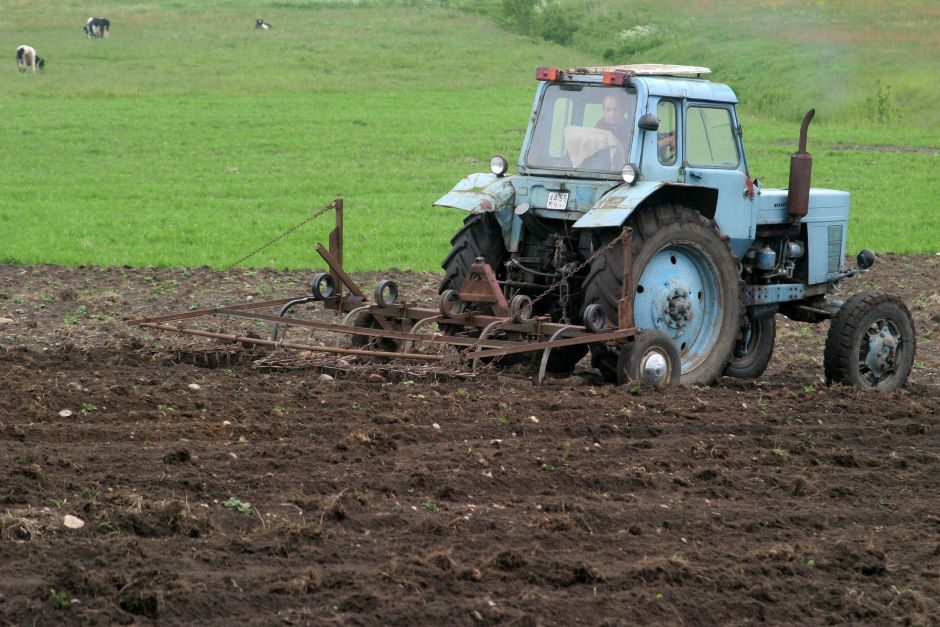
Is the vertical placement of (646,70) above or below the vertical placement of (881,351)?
above

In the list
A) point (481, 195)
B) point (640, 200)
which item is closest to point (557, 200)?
point (481, 195)

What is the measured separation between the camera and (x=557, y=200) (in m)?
9.77

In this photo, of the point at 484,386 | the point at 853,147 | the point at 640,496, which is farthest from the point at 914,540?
the point at 853,147

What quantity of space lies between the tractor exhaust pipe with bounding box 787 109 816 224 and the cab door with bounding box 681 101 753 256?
0.40 meters

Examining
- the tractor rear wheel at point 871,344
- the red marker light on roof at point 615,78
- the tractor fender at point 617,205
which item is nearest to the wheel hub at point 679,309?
the tractor fender at point 617,205

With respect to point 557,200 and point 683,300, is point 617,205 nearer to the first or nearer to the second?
point 557,200

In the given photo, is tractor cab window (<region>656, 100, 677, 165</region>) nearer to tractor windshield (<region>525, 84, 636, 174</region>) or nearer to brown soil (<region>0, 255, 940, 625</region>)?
tractor windshield (<region>525, 84, 636, 174</region>)

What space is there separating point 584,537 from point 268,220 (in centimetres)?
1407

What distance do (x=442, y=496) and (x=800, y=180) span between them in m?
5.01

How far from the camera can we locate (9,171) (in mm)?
24672

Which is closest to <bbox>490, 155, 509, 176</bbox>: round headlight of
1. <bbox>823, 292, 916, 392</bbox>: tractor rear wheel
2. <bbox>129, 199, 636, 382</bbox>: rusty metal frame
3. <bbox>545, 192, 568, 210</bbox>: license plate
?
<bbox>545, 192, 568, 210</bbox>: license plate

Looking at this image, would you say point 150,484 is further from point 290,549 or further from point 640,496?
point 640,496

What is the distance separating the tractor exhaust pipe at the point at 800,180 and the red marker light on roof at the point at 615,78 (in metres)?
1.48

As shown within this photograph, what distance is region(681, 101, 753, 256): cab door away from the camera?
9906 millimetres
